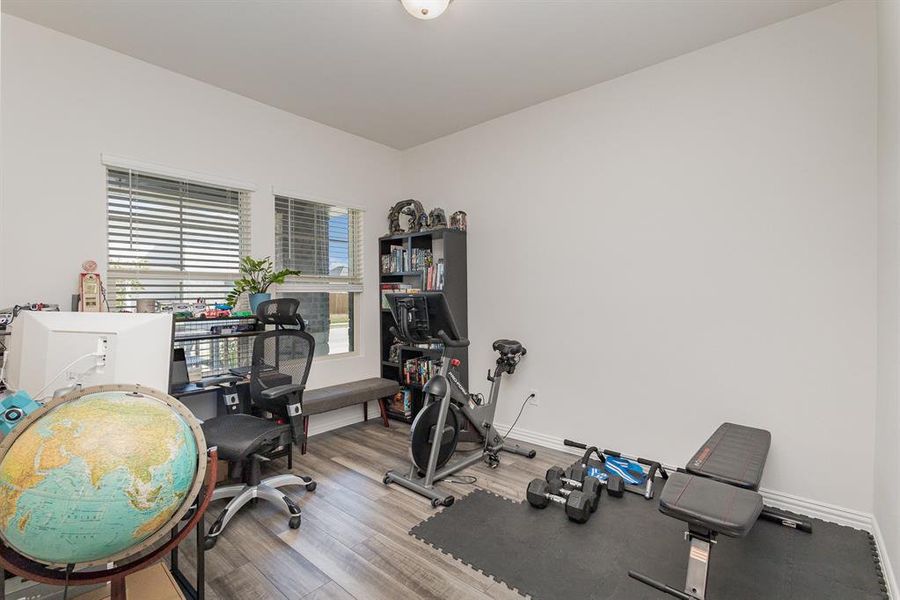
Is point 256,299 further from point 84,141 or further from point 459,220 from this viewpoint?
point 459,220

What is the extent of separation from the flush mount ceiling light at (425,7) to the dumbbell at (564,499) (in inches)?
107

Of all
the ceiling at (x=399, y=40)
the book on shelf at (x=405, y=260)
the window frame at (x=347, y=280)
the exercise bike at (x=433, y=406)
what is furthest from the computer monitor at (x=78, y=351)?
the book on shelf at (x=405, y=260)

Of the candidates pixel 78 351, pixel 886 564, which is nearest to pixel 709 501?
pixel 886 564

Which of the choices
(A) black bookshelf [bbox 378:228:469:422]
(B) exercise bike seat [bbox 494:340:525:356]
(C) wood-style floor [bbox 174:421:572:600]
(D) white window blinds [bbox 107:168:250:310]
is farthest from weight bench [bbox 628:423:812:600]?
(D) white window blinds [bbox 107:168:250:310]

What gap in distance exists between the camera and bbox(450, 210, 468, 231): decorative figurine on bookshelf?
3.90 m

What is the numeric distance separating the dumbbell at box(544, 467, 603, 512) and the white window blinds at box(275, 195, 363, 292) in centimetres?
252

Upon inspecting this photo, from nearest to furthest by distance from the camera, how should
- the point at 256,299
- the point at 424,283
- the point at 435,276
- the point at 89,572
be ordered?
the point at 89,572, the point at 256,299, the point at 435,276, the point at 424,283

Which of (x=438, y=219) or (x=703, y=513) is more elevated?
(x=438, y=219)

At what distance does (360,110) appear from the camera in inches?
141

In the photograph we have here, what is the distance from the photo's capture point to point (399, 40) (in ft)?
8.54

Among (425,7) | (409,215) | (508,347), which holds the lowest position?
(508,347)

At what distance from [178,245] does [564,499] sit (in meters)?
3.18

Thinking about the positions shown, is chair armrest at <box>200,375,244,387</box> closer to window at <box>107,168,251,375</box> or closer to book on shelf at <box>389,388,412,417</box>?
window at <box>107,168,251,375</box>

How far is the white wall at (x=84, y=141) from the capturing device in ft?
7.78
